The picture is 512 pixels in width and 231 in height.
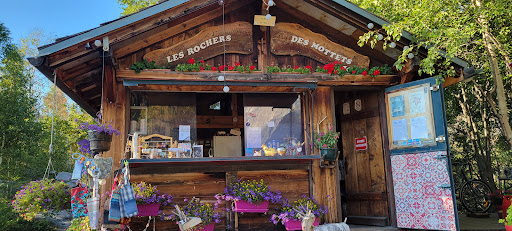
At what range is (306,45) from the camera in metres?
8.12

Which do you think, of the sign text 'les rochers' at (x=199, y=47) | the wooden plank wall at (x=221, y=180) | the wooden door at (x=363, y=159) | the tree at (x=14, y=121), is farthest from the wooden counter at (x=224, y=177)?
the tree at (x=14, y=121)

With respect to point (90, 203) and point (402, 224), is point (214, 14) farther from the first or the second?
point (402, 224)

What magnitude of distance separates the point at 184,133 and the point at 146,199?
1554 mm

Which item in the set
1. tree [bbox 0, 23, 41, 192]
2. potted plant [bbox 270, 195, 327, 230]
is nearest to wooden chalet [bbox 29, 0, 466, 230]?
potted plant [bbox 270, 195, 327, 230]

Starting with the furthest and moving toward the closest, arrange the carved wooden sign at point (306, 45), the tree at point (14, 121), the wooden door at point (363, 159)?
the tree at point (14, 121) < the wooden door at point (363, 159) < the carved wooden sign at point (306, 45)

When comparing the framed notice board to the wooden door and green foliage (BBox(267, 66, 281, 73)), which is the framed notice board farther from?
green foliage (BBox(267, 66, 281, 73))

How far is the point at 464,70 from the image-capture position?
7.55m

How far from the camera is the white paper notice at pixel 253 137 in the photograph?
7.91m

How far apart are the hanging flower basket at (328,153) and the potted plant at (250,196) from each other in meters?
1.16

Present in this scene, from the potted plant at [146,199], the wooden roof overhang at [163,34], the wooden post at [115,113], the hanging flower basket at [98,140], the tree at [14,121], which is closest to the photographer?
the hanging flower basket at [98,140]

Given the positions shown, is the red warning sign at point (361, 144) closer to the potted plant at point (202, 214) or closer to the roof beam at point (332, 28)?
the roof beam at point (332, 28)

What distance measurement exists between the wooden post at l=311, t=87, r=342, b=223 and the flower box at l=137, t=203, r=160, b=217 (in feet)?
9.85

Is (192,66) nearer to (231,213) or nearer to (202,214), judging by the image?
(202,214)

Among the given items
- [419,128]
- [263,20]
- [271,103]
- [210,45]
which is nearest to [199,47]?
[210,45]
